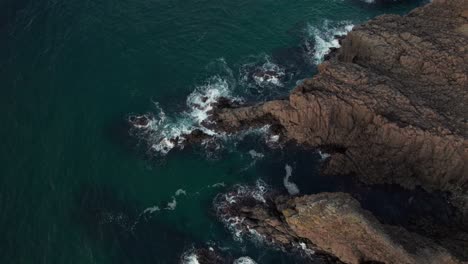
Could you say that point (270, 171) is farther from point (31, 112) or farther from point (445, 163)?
point (31, 112)

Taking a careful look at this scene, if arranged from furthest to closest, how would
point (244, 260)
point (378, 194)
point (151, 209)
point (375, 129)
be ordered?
point (375, 129)
point (378, 194)
point (151, 209)
point (244, 260)

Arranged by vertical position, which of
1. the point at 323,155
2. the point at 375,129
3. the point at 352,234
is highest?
the point at 375,129

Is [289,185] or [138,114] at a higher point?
[138,114]

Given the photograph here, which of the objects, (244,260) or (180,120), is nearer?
(244,260)

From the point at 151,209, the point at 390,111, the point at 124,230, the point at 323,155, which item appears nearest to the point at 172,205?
the point at 151,209

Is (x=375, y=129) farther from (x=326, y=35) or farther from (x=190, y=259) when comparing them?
Result: (x=190, y=259)

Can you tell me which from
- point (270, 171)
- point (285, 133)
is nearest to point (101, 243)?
point (270, 171)

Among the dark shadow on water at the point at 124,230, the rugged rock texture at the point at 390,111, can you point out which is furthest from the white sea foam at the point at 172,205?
the rugged rock texture at the point at 390,111
